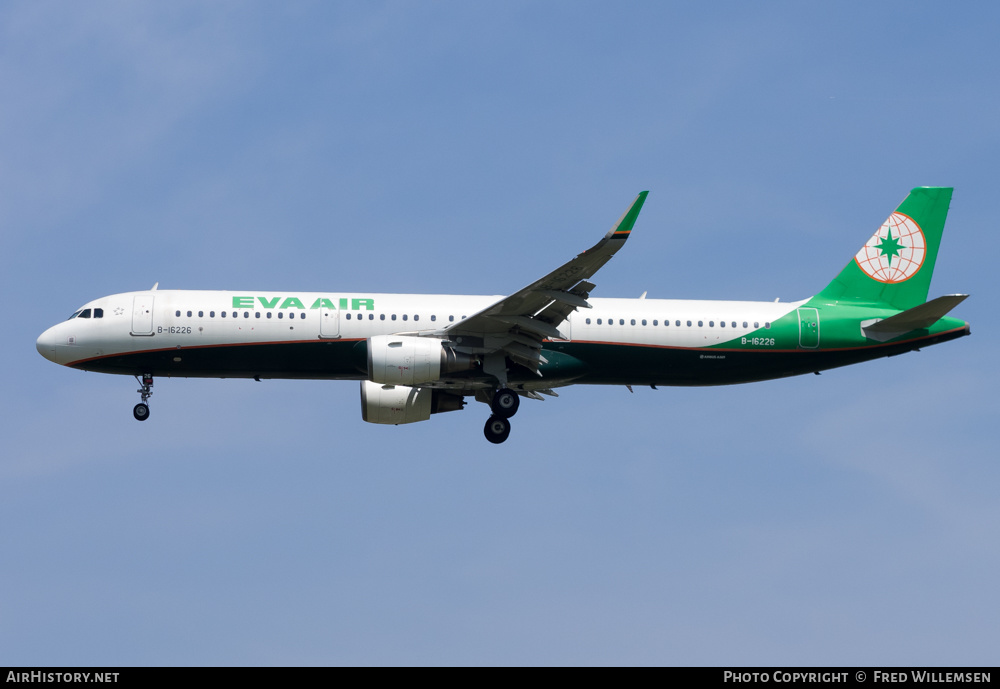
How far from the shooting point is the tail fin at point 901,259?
129 feet

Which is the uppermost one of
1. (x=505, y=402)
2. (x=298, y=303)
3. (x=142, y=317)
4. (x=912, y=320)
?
(x=298, y=303)

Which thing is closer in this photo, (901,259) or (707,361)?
(707,361)

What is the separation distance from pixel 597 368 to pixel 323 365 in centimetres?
788

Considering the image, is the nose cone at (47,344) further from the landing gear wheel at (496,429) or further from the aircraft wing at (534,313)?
the landing gear wheel at (496,429)

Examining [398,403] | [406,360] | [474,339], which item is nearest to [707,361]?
[474,339]

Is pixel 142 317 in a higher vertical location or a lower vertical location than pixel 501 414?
higher

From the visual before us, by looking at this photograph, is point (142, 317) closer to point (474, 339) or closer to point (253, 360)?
point (253, 360)

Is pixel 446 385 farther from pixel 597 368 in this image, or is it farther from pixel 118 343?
pixel 118 343

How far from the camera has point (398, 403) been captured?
38.2 metres

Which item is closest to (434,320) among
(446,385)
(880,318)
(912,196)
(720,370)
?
(446,385)

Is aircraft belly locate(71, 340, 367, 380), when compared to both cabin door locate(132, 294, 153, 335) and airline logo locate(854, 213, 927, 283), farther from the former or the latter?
airline logo locate(854, 213, 927, 283)

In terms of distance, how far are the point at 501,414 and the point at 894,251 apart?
14.1 meters
